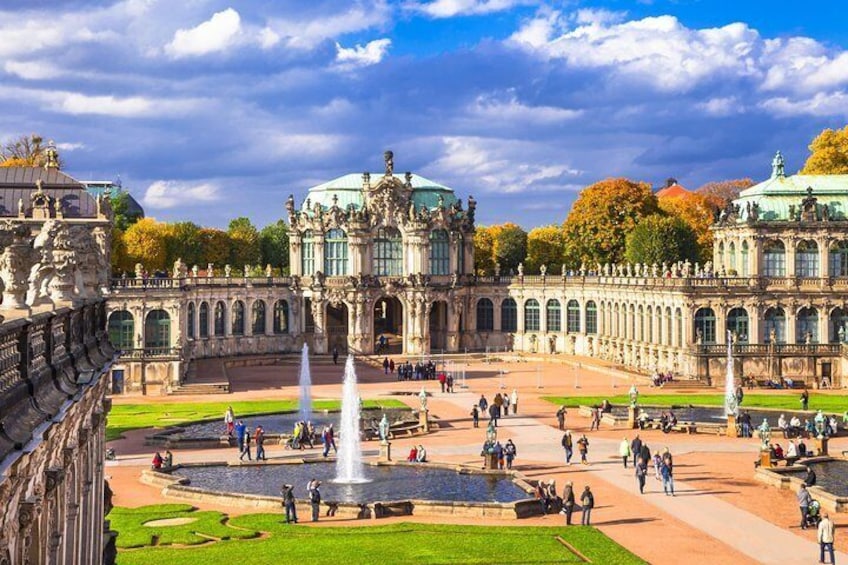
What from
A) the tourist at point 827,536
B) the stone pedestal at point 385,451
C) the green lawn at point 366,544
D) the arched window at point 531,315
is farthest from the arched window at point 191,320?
the tourist at point 827,536

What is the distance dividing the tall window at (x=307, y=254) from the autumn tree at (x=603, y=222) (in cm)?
3533

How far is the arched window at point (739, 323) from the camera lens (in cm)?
9862

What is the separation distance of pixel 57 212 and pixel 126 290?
15.5 m

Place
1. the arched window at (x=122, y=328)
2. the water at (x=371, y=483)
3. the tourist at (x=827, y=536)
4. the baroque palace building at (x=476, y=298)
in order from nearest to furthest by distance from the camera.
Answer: the tourist at (x=827, y=536) → the water at (x=371, y=483) → the arched window at (x=122, y=328) → the baroque palace building at (x=476, y=298)

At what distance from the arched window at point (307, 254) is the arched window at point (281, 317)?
11.8 feet

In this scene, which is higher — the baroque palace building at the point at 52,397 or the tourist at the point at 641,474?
the baroque palace building at the point at 52,397

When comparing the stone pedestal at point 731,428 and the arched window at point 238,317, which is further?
the arched window at point 238,317

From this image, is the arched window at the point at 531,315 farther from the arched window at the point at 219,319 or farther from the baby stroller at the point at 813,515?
A: the baby stroller at the point at 813,515

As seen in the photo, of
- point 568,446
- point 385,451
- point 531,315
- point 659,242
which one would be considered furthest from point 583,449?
point 659,242

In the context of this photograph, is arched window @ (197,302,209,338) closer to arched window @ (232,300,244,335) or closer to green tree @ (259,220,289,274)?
arched window @ (232,300,244,335)

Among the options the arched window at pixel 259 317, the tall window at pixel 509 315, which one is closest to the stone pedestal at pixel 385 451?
the arched window at pixel 259 317

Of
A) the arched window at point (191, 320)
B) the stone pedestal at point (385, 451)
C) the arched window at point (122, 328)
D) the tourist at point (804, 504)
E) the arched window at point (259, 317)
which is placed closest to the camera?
the tourist at point (804, 504)

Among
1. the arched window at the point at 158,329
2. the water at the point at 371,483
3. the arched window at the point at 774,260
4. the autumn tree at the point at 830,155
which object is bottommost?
the water at the point at 371,483

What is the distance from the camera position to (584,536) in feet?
139
